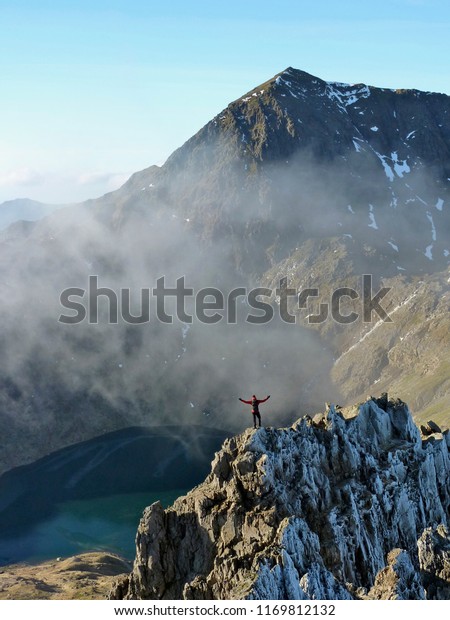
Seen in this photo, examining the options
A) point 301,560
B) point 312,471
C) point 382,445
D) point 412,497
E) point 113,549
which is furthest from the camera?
point 113,549

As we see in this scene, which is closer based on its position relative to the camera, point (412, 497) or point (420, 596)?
point (420, 596)

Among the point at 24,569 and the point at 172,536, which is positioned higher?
the point at 24,569

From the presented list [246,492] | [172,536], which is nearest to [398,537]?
A: [246,492]

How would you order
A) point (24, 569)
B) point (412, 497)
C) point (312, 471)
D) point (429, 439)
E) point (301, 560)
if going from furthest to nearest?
point (24, 569) < point (429, 439) < point (412, 497) < point (312, 471) < point (301, 560)

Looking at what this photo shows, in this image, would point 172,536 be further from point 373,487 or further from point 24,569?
point 24,569
